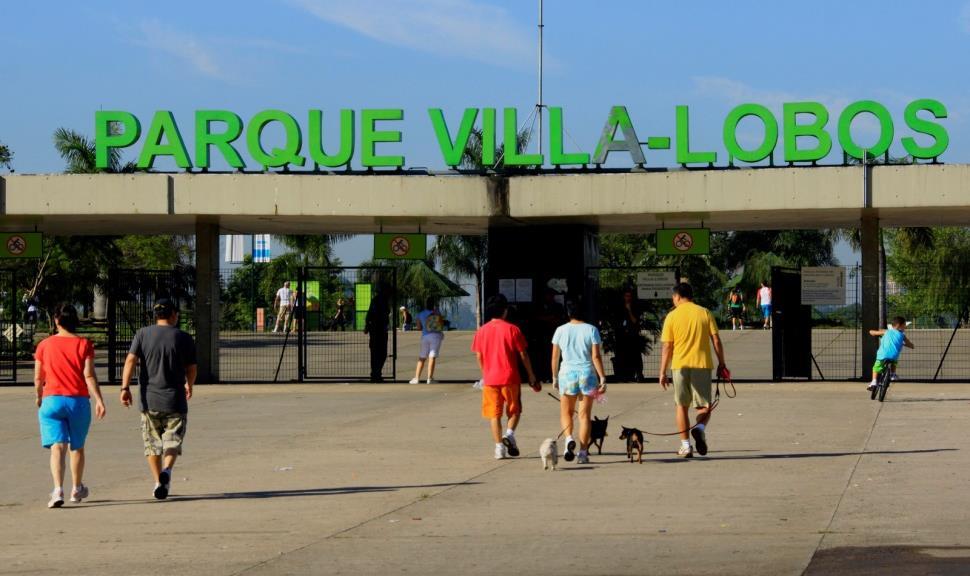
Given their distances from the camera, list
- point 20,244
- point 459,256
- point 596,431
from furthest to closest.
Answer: point 459,256, point 20,244, point 596,431

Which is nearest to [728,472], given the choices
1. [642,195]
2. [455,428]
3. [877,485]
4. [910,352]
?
[877,485]

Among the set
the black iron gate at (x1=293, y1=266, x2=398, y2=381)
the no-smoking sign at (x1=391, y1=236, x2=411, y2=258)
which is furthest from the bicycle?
the no-smoking sign at (x1=391, y1=236, x2=411, y2=258)

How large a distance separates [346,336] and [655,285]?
14.9m

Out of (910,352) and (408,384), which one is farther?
(910,352)

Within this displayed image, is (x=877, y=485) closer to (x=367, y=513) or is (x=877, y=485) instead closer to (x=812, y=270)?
(x=367, y=513)

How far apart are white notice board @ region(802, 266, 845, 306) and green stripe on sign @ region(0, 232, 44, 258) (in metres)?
14.5

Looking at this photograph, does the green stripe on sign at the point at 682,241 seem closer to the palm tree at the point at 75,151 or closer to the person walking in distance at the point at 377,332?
the person walking in distance at the point at 377,332

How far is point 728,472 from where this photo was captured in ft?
43.2

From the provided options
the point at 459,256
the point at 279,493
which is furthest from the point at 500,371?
the point at 459,256

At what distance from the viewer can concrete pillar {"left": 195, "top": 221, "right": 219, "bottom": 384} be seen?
89.6ft

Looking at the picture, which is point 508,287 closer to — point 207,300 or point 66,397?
point 207,300

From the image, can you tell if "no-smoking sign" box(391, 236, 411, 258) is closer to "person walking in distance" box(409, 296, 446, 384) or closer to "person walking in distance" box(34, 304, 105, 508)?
"person walking in distance" box(409, 296, 446, 384)

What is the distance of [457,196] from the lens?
25.2 meters

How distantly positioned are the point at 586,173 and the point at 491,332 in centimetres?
1126
